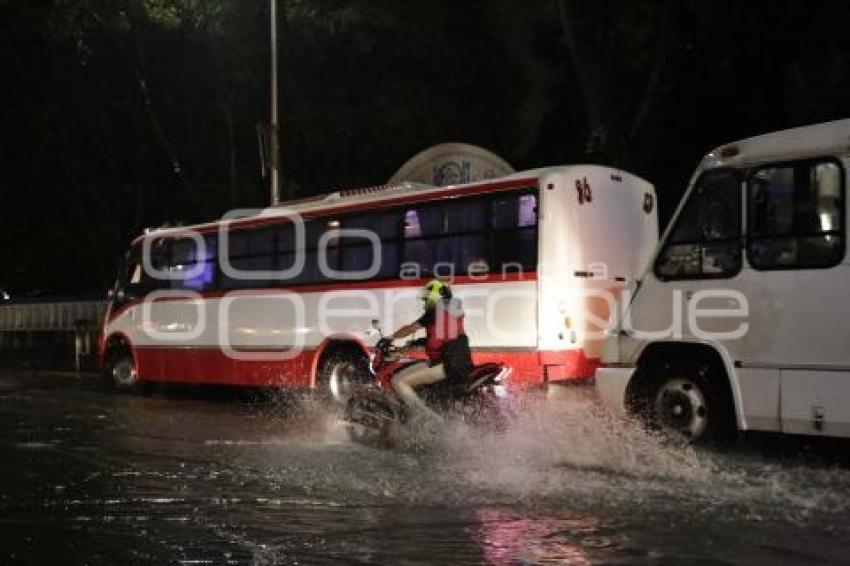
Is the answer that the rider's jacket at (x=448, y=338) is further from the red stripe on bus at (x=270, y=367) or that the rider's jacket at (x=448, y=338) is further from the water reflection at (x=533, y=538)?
the water reflection at (x=533, y=538)

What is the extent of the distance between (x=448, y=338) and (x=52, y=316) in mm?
19038

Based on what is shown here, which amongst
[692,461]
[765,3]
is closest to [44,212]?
[765,3]

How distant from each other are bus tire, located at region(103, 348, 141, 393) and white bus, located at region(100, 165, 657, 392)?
2 centimetres

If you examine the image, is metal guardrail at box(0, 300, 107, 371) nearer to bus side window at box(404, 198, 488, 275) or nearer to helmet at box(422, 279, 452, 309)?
bus side window at box(404, 198, 488, 275)

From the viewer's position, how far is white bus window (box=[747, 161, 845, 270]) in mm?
8297

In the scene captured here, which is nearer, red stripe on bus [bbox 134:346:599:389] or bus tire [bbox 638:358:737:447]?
bus tire [bbox 638:358:737:447]

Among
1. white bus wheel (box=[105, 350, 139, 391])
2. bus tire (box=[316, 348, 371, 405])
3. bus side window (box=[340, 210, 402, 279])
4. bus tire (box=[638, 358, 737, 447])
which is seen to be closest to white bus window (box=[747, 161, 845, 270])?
bus tire (box=[638, 358, 737, 447])

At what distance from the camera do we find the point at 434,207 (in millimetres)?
12602

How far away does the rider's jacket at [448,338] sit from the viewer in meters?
9.79

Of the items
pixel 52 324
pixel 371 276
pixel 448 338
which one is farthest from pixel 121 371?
pixel 448 338

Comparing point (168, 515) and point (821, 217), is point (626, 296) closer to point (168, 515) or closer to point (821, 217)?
point (821, 217)

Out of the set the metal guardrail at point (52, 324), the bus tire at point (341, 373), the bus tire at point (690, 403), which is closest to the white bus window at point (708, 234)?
the bus tire at point (690, 403)

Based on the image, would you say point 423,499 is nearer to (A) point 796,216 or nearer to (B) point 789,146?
(A) point 796,216

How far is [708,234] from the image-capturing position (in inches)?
357
